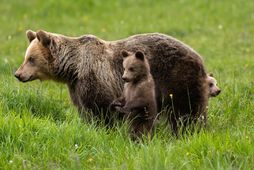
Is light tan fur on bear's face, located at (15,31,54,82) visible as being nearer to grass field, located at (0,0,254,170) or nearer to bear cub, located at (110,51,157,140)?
grass field, located at (0,0,254,170)

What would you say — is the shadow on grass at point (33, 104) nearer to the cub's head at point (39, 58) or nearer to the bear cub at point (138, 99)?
the cub's head at point (39, 58)

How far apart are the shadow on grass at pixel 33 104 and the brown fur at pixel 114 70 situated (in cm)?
21

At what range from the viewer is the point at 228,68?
1109 centimetres

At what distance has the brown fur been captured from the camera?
7332mm

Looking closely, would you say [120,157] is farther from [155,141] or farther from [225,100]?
[225,100]

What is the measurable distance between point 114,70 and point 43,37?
3.16 feet

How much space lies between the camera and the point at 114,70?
299 inches

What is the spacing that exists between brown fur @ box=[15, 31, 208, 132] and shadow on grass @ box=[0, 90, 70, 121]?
213mm

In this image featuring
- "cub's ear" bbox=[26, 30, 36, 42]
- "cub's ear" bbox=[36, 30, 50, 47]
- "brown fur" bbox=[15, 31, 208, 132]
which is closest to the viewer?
"brown fur" bbox=[15, 31, 208, 132]

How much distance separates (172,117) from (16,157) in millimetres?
2304

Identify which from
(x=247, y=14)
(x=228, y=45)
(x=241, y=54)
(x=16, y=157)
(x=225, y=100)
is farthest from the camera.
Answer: (x=247, y=14)

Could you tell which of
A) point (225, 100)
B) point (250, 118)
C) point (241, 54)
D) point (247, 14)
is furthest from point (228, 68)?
point (247, 14)

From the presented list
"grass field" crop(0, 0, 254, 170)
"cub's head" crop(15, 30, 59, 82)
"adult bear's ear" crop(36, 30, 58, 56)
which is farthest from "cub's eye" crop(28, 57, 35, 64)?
"grass field" crop(0, 0, 254, 170)

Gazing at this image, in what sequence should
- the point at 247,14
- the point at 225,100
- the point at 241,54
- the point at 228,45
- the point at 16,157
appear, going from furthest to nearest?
the point at 247,14 → the point at 228,45 → the point at 241,54 → the point at 225,100 → the point at 16,157
